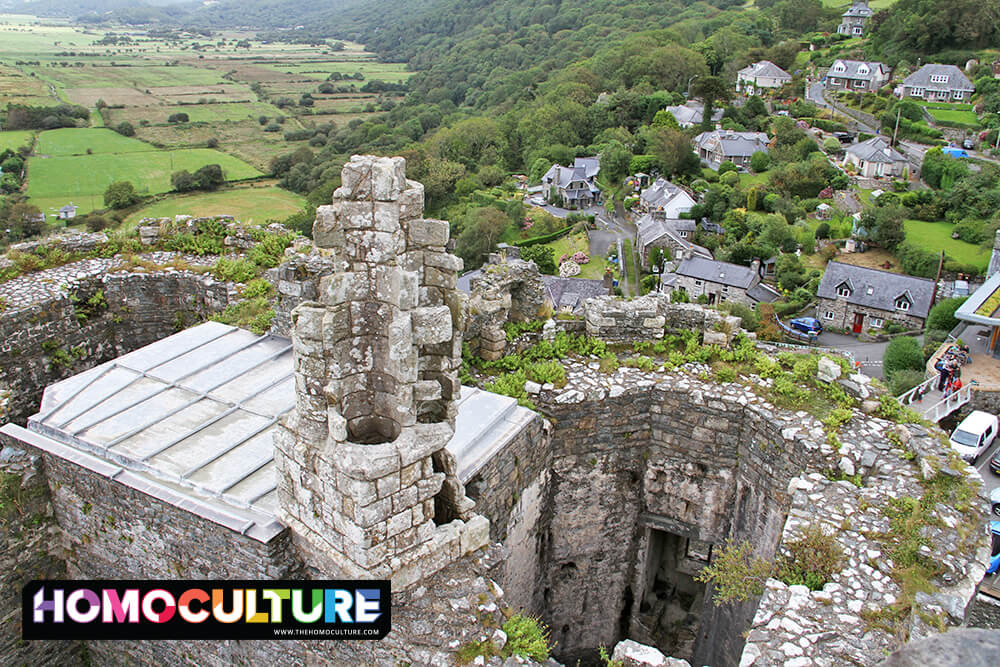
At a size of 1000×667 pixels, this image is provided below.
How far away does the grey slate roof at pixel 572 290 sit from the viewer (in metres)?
44.9

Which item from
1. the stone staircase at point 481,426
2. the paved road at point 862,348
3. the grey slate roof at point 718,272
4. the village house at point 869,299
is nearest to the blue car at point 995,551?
the stone staircase at point 481,426

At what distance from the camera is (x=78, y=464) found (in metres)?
8.03

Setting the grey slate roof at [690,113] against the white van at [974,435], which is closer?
the white van at [974,435]

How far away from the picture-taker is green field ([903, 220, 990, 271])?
52156 millimetres

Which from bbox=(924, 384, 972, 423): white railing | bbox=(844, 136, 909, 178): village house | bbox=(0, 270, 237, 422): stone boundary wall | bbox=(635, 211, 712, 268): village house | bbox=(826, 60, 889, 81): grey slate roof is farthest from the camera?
bbox=(826, 60, 889, 81): grey slate roof

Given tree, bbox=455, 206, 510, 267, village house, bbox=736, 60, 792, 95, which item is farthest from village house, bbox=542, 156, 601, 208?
village house, bbox=736, 60, 792, 95

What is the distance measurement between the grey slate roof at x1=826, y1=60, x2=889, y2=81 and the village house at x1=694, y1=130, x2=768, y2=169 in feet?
72.2

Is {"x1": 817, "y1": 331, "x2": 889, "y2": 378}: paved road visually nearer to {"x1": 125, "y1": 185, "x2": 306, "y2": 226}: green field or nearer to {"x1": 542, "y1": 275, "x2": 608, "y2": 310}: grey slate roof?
{"x1": 542, "y1": 275, "x2": 608, "y2": 310}: grey slate roof

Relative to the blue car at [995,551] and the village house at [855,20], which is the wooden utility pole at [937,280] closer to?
the blue car at [995,551]

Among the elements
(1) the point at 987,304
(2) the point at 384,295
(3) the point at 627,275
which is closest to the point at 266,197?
(3) the point at 627,275

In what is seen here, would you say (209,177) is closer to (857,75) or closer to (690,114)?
(690,114)

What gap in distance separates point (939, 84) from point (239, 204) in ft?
262

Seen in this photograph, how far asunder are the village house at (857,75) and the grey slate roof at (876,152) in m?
25.4

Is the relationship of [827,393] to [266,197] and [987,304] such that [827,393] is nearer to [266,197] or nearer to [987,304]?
[987,304]
